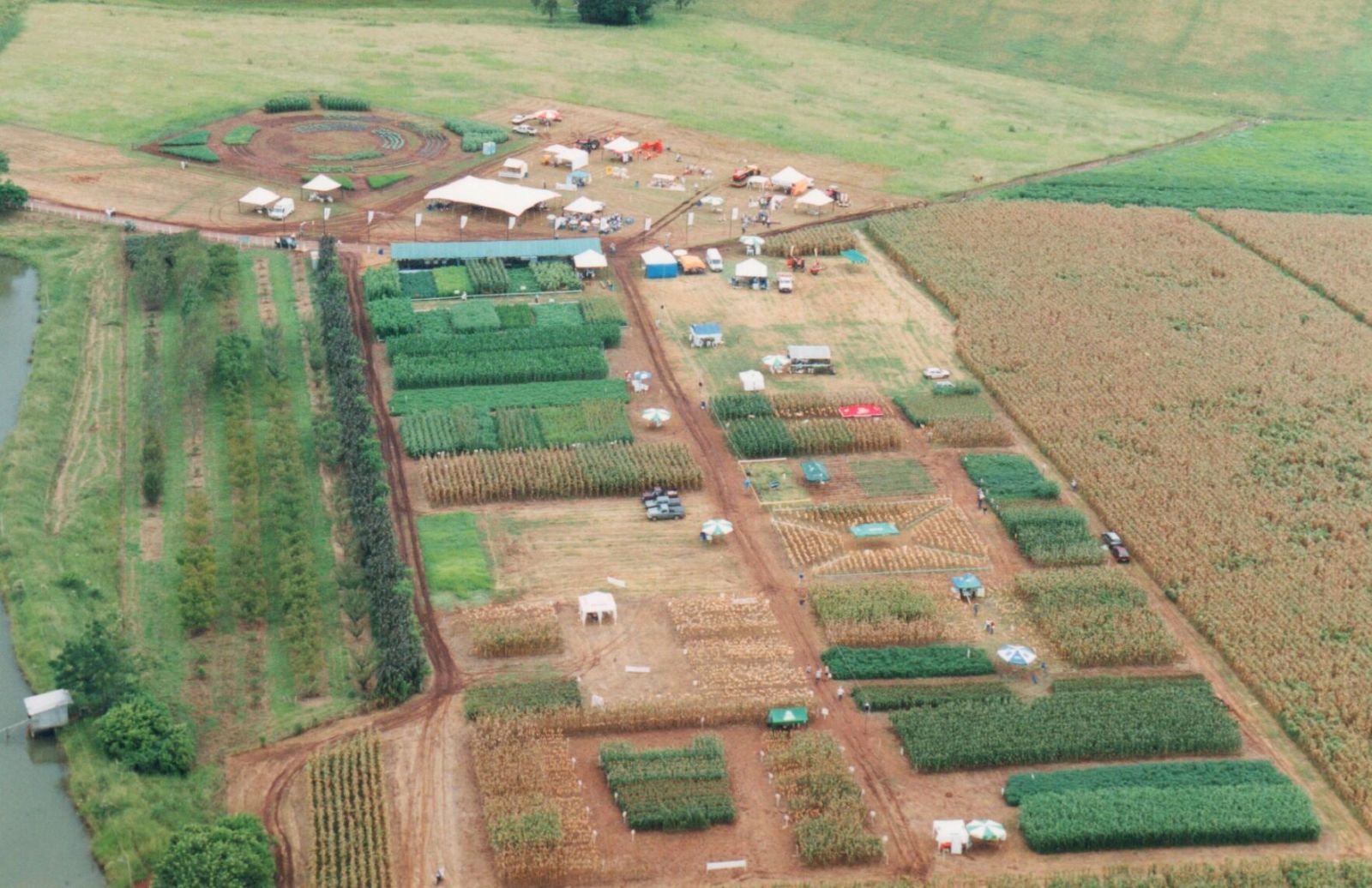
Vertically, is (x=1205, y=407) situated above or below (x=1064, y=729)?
Result: above

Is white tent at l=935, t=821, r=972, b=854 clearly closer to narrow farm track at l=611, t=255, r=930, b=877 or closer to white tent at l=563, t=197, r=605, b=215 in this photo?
narrow farm track at l=611, t=255, r=930, b=877

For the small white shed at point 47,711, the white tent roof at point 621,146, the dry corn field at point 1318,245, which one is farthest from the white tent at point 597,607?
the white tent roof at point 621,146

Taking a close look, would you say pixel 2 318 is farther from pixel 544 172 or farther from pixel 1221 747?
pixel 1221 747

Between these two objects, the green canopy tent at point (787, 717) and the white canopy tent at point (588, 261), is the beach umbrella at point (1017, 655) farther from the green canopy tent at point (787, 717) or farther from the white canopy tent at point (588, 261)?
the white canopy tent at point (588, 261)

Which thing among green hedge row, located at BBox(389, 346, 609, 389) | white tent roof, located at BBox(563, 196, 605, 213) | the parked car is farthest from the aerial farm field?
the parked car

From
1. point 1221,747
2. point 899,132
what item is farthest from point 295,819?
point 899,132

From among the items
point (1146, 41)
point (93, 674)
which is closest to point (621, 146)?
point (93, 674)

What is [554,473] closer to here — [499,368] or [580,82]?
[499,368]
